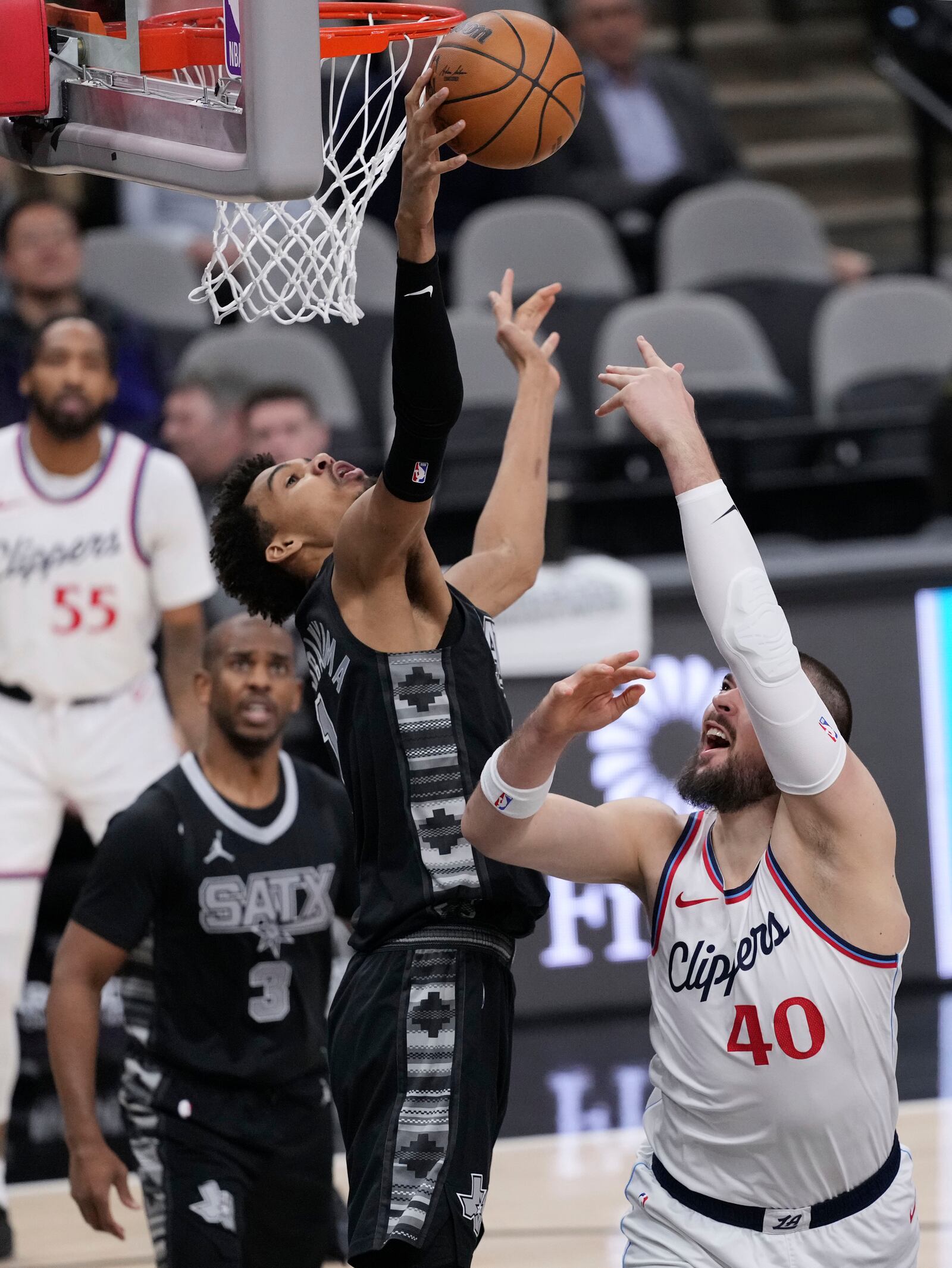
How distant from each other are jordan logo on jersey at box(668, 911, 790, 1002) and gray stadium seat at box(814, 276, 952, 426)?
5787 mm

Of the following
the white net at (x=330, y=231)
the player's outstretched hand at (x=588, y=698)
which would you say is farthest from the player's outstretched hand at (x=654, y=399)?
the white net at (x=330, y=231)

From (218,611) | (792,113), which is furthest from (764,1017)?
(792,113)

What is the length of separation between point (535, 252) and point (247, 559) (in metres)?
5.65

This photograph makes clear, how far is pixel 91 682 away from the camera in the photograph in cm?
592

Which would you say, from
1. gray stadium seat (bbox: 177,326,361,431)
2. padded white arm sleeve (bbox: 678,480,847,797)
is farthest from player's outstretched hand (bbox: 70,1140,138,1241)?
gray stadium seat (bbox: 177,326,361,431)

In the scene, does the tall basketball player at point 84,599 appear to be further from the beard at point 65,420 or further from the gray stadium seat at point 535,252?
the gray stadium seat at point 535,252

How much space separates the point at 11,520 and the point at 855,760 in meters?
3.52

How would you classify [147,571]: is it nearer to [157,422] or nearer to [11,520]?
[11,520]

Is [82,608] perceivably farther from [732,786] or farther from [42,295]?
[732,786]

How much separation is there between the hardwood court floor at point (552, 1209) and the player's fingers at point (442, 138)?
9.72 ft

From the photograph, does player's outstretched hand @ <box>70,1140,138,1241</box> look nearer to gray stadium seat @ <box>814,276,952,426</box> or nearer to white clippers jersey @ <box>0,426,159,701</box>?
white clippers jersey @ <box>0,426,159,701</box>

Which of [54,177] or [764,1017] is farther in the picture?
[54,177]

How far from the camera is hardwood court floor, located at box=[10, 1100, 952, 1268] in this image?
4992 mm

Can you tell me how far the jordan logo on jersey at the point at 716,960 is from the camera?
3.12 meters
